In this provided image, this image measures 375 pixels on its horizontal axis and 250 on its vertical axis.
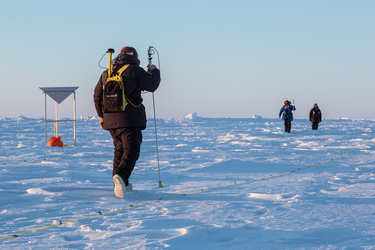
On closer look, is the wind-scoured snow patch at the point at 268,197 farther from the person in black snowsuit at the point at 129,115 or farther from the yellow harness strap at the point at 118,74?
the yellow harness strap at the point at 118,74

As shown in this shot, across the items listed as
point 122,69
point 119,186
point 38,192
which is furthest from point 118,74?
point 38,192

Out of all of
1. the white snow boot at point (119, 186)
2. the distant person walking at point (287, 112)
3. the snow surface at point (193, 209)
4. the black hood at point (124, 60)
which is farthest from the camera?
the distant person walking at point (287, 112)

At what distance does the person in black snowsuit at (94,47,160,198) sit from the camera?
504 cm

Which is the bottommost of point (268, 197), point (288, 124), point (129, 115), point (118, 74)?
point (268, 197)

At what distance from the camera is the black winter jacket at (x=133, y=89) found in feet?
16.5

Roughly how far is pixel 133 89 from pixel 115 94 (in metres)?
0.23

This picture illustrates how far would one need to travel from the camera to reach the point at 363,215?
13.2ft

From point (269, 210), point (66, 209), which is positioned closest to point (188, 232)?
point (269, 210)

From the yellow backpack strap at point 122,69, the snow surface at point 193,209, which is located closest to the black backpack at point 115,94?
the yellow backpack strap at point 122,69

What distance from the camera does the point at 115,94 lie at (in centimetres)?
502

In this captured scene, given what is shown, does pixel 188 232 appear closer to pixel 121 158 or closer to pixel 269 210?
pixel 269 210

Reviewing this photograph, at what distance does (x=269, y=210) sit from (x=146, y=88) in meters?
2.05

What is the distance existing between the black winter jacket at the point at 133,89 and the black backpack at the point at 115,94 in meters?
0.05

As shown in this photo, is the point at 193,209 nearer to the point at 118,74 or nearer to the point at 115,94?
the point at 115,94
